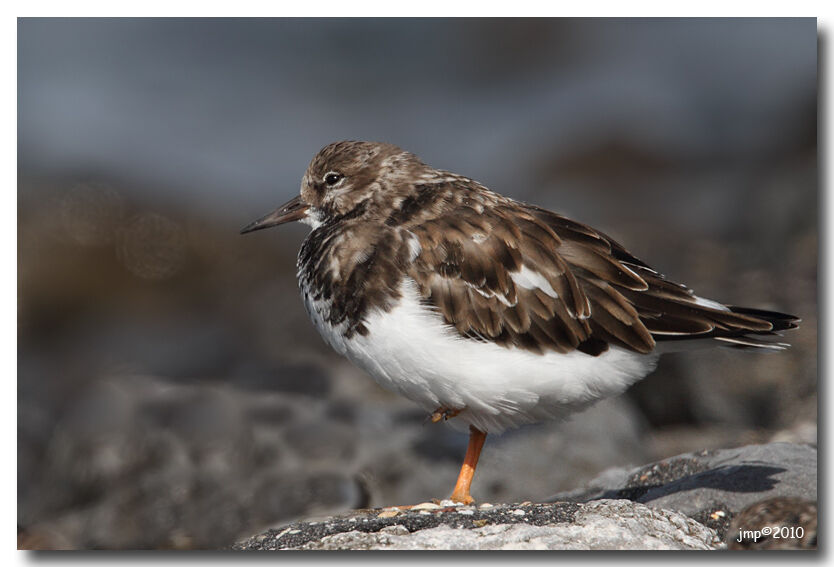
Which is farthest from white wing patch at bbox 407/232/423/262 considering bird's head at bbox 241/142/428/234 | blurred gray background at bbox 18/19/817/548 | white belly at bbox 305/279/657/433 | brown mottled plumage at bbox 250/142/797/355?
blurred gray background at bbox 18/19/817/548

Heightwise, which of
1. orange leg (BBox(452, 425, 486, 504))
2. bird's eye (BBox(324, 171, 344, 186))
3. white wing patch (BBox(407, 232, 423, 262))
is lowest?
orange leg (BBox(452, 425, 486, 504))

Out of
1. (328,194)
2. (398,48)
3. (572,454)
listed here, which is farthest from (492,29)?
(572,454)

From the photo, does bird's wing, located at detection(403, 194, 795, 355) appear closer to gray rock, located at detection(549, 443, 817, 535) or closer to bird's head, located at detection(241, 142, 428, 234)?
bird's head, located at detection(241, 142, 428, 234)

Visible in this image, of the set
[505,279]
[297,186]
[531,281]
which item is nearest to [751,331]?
[531,281]

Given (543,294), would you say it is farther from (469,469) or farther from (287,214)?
(287,214)

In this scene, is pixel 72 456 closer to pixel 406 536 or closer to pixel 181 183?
pixel 181 183

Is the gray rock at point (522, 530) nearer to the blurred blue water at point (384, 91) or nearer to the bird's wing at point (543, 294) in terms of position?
the bird's wing at point (543, 294)

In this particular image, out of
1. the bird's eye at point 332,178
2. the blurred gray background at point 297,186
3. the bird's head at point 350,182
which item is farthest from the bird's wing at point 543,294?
the blurred gray background at point 297,186
